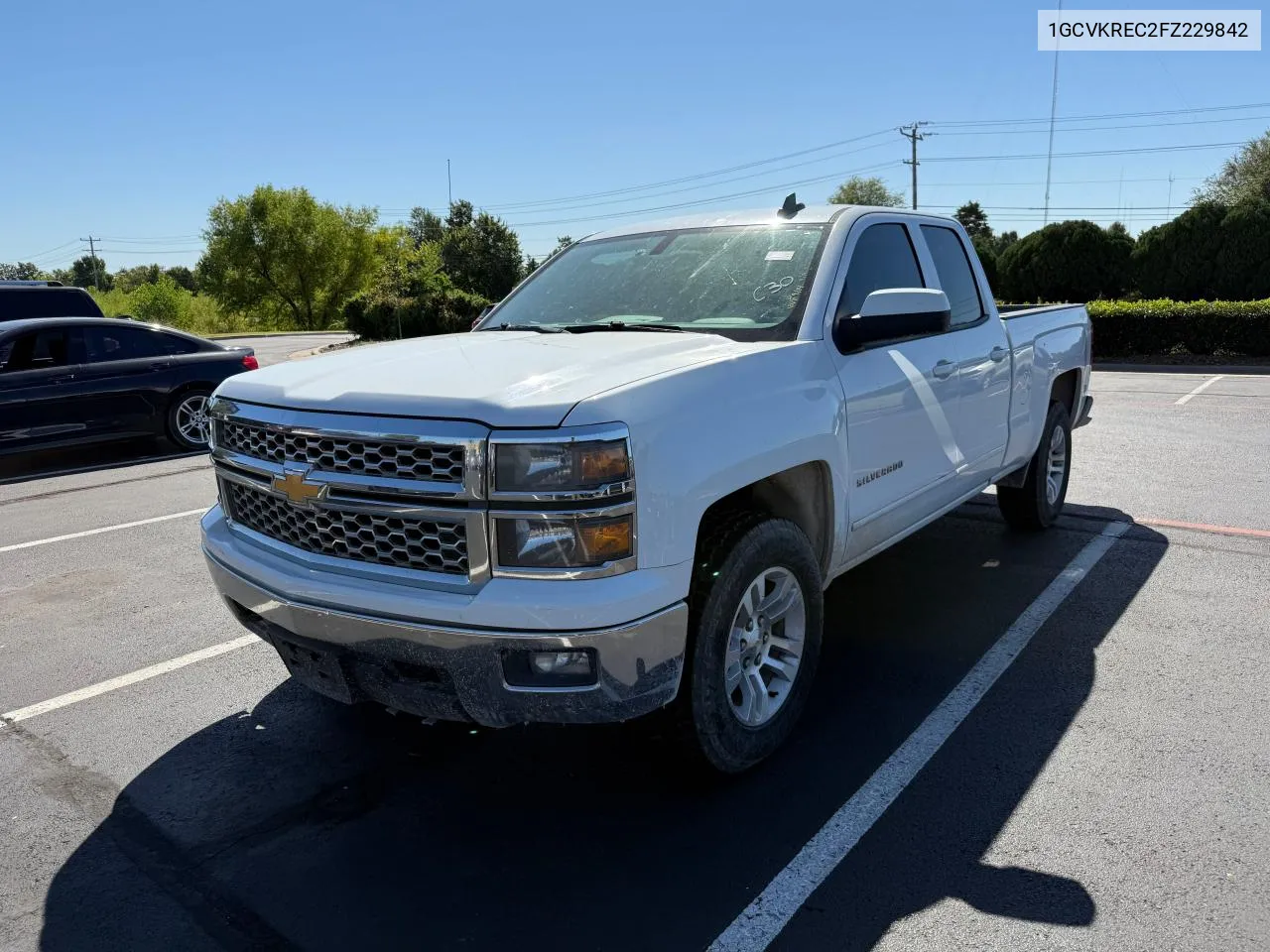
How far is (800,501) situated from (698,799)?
1.11 m

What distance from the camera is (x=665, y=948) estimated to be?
8.27ft

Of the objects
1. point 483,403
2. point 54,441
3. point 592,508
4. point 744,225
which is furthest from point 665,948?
point 54,441

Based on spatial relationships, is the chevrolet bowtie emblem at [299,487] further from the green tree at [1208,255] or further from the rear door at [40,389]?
the green tree at [1208,255]

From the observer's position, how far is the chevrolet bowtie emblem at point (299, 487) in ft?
9.72

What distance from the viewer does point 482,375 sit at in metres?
2.99

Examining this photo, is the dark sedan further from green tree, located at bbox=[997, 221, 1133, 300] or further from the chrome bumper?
green tree, located at bbox=[997, 221, 1133, 300]

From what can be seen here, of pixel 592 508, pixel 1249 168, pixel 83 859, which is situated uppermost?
pixel 1249 168

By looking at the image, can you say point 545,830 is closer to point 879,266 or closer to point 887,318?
point 887,318

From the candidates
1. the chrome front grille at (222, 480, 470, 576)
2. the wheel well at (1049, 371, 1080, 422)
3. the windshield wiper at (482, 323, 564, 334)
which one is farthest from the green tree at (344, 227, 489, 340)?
the chrome front grille at (222, 480, 470, 576)

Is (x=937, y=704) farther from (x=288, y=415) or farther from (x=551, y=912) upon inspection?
(x=288, y=415)

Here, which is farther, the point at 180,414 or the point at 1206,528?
the point at 180,414

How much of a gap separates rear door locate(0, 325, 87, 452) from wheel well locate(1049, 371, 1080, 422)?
9197 millimetres

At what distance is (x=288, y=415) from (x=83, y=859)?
1515 mm

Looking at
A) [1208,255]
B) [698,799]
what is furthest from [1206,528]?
[1208,255]
